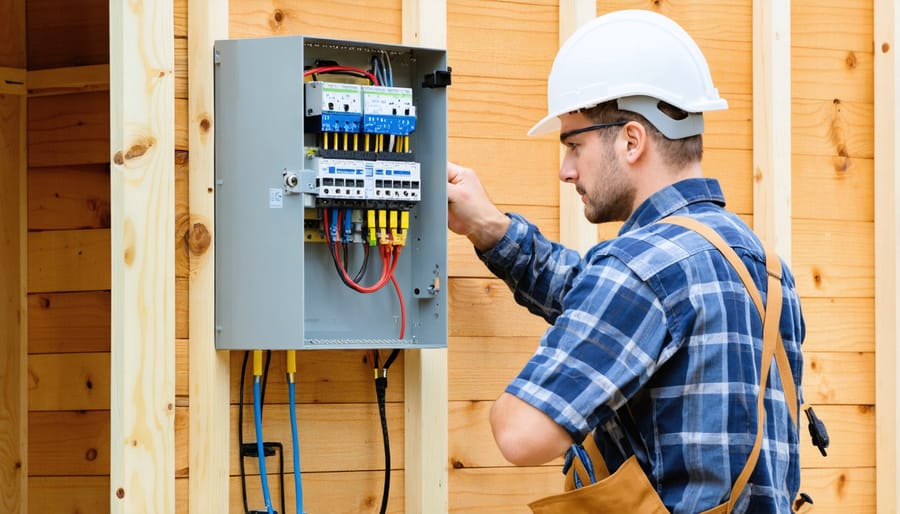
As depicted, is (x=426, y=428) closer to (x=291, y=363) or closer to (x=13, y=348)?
(x=291, y=363)

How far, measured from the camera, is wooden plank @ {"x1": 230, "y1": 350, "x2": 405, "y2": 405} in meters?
2.61

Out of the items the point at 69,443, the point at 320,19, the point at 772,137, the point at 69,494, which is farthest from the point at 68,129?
the point at 772,137

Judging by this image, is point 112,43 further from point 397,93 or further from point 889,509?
point 889,509

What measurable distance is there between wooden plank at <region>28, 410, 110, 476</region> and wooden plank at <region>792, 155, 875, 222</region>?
1.95 m

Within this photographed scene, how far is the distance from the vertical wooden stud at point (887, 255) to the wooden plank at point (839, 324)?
2 cm

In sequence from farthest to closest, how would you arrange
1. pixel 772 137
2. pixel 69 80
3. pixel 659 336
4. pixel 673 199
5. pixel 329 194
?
pixel 69 80 < pixel 772 137 < pixel 329 194 < pixel 673 199 < pixel 659 336

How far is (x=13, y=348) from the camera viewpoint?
140 inches

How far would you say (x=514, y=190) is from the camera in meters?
2.87

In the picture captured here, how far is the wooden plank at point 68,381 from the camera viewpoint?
11.4 ft

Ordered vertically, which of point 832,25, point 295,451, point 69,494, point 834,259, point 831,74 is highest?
point 832,25

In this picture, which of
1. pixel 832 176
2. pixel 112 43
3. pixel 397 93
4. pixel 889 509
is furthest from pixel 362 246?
pixel 889 509

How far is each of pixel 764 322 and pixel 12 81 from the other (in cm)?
240

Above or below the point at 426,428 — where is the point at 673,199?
above

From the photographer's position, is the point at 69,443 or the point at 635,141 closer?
the point at 635,141
